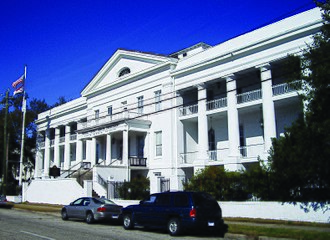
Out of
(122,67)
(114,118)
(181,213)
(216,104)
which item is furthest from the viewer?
(122,67)

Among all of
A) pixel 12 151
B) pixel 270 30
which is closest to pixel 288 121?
pixel 270 30

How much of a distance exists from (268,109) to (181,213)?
14.8m

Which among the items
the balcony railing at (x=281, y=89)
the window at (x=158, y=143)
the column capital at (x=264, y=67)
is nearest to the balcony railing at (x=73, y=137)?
the window at (x=158, y=143)

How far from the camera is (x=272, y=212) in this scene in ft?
61.9

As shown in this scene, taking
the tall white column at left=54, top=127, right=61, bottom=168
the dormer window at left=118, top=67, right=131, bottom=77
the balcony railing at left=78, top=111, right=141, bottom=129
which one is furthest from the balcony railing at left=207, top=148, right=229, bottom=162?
the tall white column at left=54, top=127, right=61, bottom=168

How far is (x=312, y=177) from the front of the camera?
1725cm

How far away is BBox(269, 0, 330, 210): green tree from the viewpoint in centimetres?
1582

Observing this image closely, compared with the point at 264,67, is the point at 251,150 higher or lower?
lower

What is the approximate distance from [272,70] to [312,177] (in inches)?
549

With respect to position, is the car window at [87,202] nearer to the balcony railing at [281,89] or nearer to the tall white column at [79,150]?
the balcony railing at [281,89]

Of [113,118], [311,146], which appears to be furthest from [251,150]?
[113,118]

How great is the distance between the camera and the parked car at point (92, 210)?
786 inches

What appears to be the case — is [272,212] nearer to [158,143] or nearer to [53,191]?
[158,143]

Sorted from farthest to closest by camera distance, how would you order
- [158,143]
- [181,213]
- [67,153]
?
1. [67,153]
2. [158,143]
3. [181,213]
